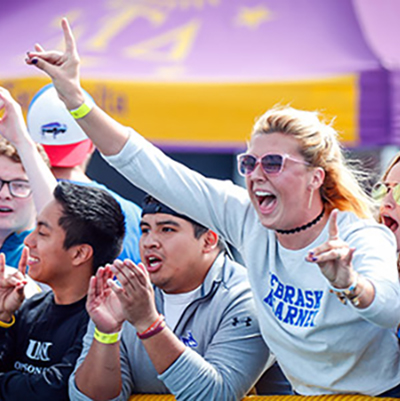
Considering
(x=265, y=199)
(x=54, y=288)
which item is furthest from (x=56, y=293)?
(x=265, y=199)

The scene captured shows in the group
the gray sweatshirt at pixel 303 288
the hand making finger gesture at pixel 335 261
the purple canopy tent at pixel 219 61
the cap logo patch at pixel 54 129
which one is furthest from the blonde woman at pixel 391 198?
the purple canopy tent at pixel 219 61

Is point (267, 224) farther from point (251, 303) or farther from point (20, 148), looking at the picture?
point (20, 148)

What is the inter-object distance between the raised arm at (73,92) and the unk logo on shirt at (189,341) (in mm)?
665

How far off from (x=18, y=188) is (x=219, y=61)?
10.5ft

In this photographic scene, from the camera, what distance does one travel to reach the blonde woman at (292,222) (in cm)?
243

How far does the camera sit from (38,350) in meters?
2.99

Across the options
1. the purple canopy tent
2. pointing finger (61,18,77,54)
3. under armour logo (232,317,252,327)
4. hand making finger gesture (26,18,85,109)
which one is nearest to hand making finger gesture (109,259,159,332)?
under armour logo (232,317,252,327)

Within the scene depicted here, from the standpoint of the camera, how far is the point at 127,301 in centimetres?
249

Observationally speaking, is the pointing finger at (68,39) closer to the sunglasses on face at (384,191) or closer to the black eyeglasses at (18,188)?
the sunglasses on face at (384,191)

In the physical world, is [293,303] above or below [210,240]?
above

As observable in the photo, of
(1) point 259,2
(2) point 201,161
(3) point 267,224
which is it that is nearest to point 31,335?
(3) point 267,224

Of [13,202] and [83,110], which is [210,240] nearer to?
[83,110]

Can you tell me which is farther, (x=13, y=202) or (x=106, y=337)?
(x=13, y=202)

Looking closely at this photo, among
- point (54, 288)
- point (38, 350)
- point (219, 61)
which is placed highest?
point (54, 288)
